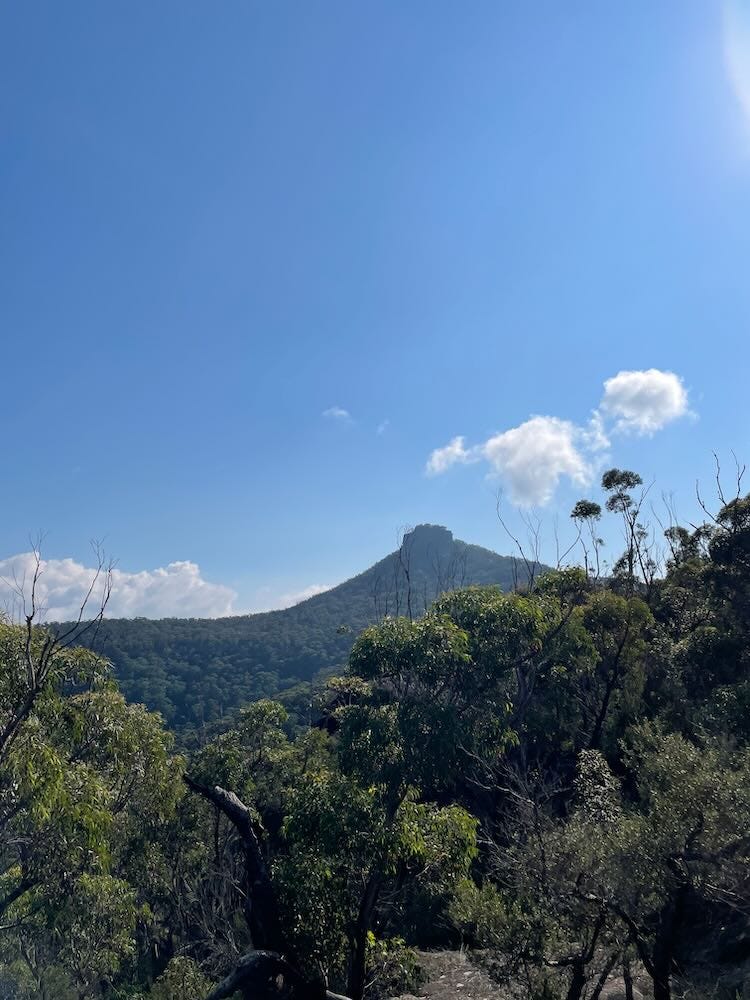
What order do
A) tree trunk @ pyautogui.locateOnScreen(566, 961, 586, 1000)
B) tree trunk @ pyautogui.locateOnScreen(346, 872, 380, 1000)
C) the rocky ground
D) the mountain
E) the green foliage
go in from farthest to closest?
the mountain
the green foliage
the rocky ground
tree trunk @ pyautogui.locateOnScreen(346, 872, 380, 1000)
tree trunk @ pyautogui.locateOnScreen(566, 961, 586, 1000)

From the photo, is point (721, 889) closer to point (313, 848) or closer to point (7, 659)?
point (313, 848)

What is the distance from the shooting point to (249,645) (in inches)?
5438

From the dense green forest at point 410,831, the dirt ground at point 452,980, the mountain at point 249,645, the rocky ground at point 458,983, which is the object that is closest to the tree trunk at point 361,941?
the dense green forest at point 410,831

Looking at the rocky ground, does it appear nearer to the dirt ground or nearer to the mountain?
the dirt ground

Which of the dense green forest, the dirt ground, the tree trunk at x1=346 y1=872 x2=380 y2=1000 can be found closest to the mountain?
the dirt ground

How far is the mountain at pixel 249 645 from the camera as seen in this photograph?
10531 cm

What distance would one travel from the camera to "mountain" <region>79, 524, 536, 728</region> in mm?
105312

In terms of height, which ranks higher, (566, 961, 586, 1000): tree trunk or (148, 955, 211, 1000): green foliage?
(566, 961, 586, 1000): tree trunk

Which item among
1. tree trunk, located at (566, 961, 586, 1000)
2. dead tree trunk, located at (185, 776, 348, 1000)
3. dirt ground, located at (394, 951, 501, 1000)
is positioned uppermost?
dead tree trunk, located at (185, 776, 348, 1000)

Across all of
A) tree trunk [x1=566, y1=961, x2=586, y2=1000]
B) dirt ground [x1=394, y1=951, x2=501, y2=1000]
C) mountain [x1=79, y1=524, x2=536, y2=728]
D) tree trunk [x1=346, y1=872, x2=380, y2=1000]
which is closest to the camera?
tree trunk [x1=566, y1=961, x2=586, y2=1000]

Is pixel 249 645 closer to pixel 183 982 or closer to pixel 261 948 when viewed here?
pixel 183 982

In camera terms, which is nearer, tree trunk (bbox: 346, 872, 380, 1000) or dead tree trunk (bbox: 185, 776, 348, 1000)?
dead tree trunk (bbox: 185, 776, 348, 1000)

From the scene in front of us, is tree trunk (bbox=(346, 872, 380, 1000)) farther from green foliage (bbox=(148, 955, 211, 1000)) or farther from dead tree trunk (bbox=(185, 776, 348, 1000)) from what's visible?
green foliage (bbox=(148, 955, 211, 1000))

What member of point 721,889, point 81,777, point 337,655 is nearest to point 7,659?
point 81,777
